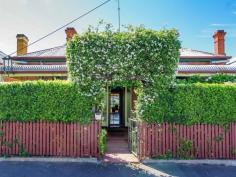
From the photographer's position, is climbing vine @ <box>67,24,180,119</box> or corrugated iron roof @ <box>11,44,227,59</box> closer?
climbing vine @ <box>67,24,180,119</box>

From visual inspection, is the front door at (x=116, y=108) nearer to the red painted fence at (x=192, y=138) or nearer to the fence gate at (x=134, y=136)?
the fence gate at (x=134, y=136)

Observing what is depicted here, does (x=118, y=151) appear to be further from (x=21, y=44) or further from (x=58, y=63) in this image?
(x=21, y=44)

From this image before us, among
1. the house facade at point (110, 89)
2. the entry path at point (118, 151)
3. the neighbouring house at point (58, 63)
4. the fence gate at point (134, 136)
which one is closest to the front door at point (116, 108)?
the house facade at point (110, 89)

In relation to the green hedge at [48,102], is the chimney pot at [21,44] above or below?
above

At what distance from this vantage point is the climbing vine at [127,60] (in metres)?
9.23

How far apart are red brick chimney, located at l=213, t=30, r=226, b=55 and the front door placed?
732 centimetres

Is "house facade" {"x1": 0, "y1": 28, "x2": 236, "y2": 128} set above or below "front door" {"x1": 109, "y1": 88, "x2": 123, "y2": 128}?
above

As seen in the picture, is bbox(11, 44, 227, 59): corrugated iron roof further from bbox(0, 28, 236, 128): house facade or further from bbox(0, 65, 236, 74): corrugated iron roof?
bbox(0, 65, 236, 74): corrugated iron roof

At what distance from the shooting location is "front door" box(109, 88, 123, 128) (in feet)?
55.7

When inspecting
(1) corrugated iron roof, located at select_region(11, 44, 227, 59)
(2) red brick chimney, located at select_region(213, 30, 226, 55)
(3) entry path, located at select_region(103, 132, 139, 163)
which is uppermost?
(2) red brick chimney, located at select_region(213, 30, 226, 55)

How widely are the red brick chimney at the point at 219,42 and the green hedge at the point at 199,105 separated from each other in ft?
34.7

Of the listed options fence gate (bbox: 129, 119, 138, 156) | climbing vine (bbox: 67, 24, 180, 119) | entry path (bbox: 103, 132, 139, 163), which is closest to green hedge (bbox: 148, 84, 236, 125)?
climbing vine (bbox: 67, 24, 180, 119)

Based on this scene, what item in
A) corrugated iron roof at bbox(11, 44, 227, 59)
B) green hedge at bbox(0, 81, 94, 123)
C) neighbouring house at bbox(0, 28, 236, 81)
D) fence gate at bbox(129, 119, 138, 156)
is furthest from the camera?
corrugated iron roof at bbox(11, 44, 227, 59)

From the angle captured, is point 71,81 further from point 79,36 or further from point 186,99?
point 186,99
